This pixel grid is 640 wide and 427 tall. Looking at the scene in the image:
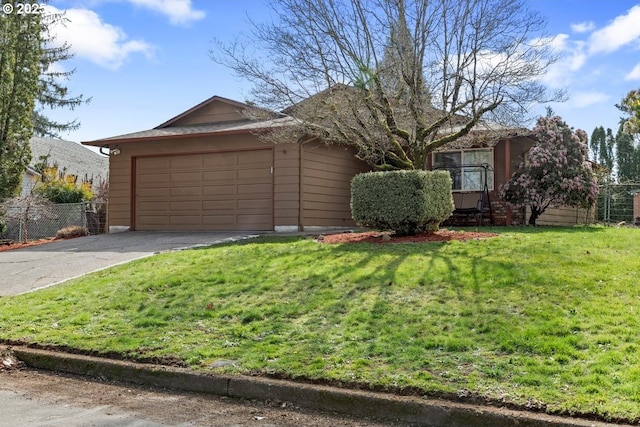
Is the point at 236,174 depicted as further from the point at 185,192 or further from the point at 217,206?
the point at 185,192

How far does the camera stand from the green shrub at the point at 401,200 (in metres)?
10.6

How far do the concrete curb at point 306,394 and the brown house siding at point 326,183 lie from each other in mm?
9004

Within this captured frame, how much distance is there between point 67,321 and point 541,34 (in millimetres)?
10327

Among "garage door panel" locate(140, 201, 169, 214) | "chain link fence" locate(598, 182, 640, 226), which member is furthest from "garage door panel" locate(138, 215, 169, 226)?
"chain link fence" locate(598, 182, 640, 226)

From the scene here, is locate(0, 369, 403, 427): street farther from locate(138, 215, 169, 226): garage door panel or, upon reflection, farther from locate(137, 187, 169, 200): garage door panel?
locate(137, 187, 169, 200): garage door panel

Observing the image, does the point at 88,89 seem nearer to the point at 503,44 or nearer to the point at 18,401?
the point at 503,44

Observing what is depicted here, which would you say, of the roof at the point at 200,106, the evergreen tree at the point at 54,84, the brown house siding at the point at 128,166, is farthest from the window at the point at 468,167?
the evergreen tree at the point at 54,84

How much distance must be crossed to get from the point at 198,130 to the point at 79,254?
205 inches

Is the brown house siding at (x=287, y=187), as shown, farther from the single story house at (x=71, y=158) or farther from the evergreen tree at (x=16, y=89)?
the single story house at (x=71, y=158)

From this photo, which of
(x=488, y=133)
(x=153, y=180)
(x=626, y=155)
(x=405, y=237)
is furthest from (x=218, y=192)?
(x=626, y=155)

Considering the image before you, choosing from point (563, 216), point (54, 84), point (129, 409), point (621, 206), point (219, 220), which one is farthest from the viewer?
point (54, 84)

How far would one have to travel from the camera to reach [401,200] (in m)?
10.6

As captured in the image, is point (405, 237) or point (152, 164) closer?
point (405, 237)
